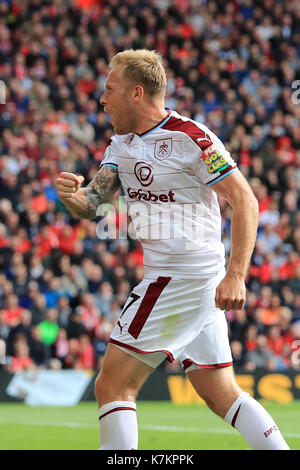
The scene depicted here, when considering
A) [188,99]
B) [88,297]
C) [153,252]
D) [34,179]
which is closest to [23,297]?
[88,297]

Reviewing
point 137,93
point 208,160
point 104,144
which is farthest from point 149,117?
point 104,144

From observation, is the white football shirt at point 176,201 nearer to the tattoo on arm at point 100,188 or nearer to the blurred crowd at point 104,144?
the tattoo on arm at point 100,188

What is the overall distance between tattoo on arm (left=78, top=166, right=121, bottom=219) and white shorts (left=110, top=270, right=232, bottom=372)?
1.87ft

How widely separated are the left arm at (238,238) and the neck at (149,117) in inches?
23.8

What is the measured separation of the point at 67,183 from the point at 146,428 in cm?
579

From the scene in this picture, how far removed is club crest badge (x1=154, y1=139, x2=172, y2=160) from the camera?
492cm

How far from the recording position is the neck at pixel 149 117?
5.02 metres

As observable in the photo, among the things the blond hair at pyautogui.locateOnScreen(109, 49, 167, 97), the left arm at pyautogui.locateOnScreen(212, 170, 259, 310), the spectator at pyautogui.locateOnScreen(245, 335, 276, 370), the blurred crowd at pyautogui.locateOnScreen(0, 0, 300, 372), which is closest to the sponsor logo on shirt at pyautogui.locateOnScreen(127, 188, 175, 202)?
the left arm at pyautogui.locateOnScreen(212, 170, 259, 310)

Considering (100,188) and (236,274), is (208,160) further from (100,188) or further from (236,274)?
(100,188)

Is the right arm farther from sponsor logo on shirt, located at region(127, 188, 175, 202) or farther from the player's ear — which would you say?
the player's ear

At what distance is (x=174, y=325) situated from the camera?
4828 millimetres

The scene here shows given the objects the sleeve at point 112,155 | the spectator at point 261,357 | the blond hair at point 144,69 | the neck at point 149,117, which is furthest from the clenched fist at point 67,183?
the spectator at point 261,357
